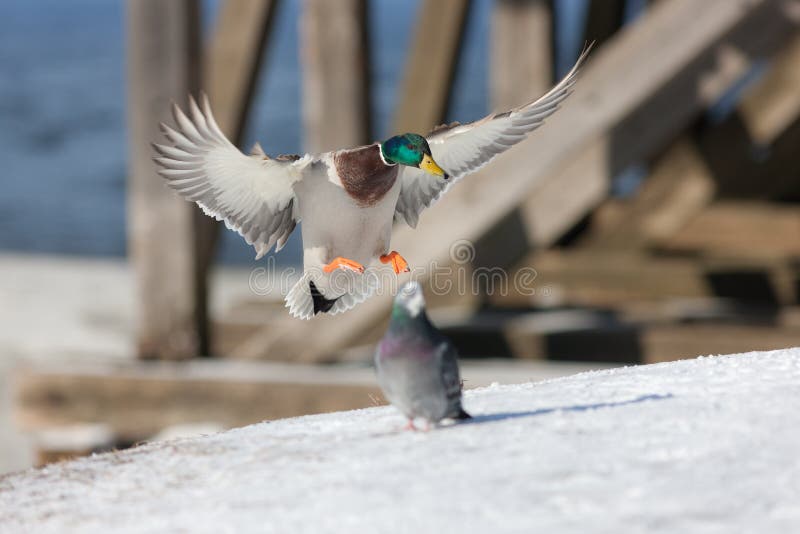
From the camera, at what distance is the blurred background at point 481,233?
5.91 m

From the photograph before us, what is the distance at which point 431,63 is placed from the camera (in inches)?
346

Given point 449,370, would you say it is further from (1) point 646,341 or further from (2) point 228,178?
(1) point 646,341

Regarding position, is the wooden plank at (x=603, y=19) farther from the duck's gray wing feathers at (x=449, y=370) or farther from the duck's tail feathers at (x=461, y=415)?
the duck's gray wing feathers at (x=449, y=370)

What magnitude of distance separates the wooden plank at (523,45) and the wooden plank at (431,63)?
384 millimetres

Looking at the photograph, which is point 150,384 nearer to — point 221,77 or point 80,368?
point 80,368

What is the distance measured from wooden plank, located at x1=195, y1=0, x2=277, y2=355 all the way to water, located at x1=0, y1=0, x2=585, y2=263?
9.5 inches

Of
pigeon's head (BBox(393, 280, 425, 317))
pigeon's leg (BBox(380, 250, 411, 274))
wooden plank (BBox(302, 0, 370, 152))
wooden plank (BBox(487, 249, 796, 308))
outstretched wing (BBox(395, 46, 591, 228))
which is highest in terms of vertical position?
wooden plank (BBox(302, 0, 370, 152))

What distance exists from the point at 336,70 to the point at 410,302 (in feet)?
11.0

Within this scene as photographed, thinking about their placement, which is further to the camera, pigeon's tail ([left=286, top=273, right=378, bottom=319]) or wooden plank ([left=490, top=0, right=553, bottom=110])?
wooden plank ([left=490, top=0, right=553, bottom=110])

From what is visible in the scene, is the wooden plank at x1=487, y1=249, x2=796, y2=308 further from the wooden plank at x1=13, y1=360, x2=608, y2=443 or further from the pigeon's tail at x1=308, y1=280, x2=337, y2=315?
the pigeon's tail at x1=308, y1=280, x2=337, y2=315

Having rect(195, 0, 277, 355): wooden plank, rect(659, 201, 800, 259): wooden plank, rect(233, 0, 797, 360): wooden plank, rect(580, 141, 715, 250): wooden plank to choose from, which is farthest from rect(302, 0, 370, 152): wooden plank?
rect(659, 201, 800, 259): wooden plank

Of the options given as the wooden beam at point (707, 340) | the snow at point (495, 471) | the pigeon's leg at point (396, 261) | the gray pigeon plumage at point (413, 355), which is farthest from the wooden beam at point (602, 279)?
the pigeon's leg at point (396, 261)

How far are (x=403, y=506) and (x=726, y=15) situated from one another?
307 centimetres

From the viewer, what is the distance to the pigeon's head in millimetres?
3324
